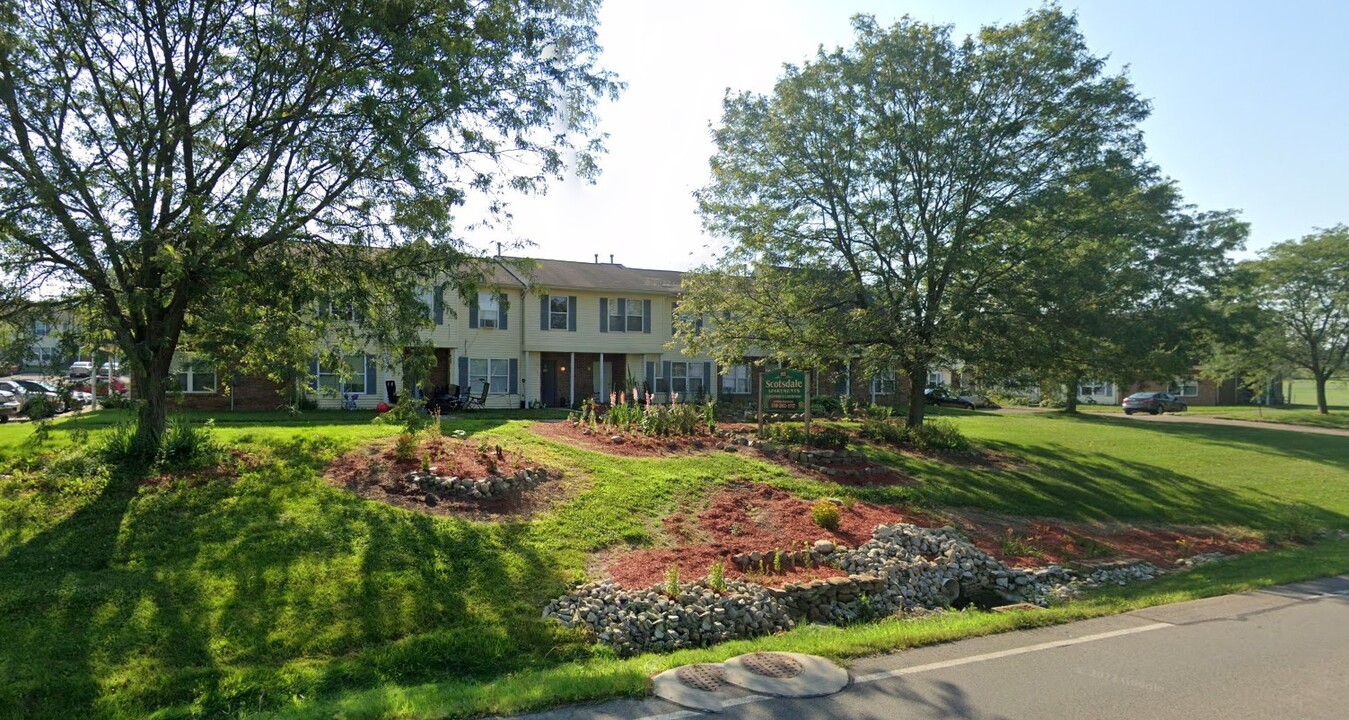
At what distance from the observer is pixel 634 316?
33.7 metres

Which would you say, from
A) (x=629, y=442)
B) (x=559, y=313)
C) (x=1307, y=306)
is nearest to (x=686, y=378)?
(x=559, y=313)

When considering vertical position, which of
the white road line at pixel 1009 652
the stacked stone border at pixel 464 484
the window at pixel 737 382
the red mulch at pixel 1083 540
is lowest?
the red mulch at pixel 1083 540

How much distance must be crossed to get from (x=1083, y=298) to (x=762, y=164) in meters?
8.16

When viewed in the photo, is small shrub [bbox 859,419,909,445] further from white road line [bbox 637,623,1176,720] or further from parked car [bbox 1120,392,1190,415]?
parked car [bbox 1120,392,1190,415]

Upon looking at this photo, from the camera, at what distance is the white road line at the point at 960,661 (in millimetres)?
5277

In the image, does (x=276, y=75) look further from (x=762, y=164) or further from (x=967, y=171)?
(x=967, y=171)

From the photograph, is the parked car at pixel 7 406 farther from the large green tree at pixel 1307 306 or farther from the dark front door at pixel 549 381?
the large green tree at pixel 1307 306

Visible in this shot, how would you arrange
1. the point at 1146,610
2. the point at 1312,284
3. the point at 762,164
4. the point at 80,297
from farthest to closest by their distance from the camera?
the point at 1312,284 → the point at 762,164 → the point at 80,297 → the point at 1146,610

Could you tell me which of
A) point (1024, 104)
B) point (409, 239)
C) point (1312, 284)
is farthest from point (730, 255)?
point (1312, 284)

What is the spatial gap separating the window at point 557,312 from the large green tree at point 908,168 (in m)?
13.7

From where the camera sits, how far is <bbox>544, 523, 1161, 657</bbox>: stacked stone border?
25.9 ft

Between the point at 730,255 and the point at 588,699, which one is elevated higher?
the point at 730,255

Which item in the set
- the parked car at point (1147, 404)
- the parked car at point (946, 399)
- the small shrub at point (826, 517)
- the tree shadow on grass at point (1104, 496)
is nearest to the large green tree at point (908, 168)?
the tree shadow on grass at point (1104, 496)

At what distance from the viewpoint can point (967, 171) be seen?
1784 centimetres
